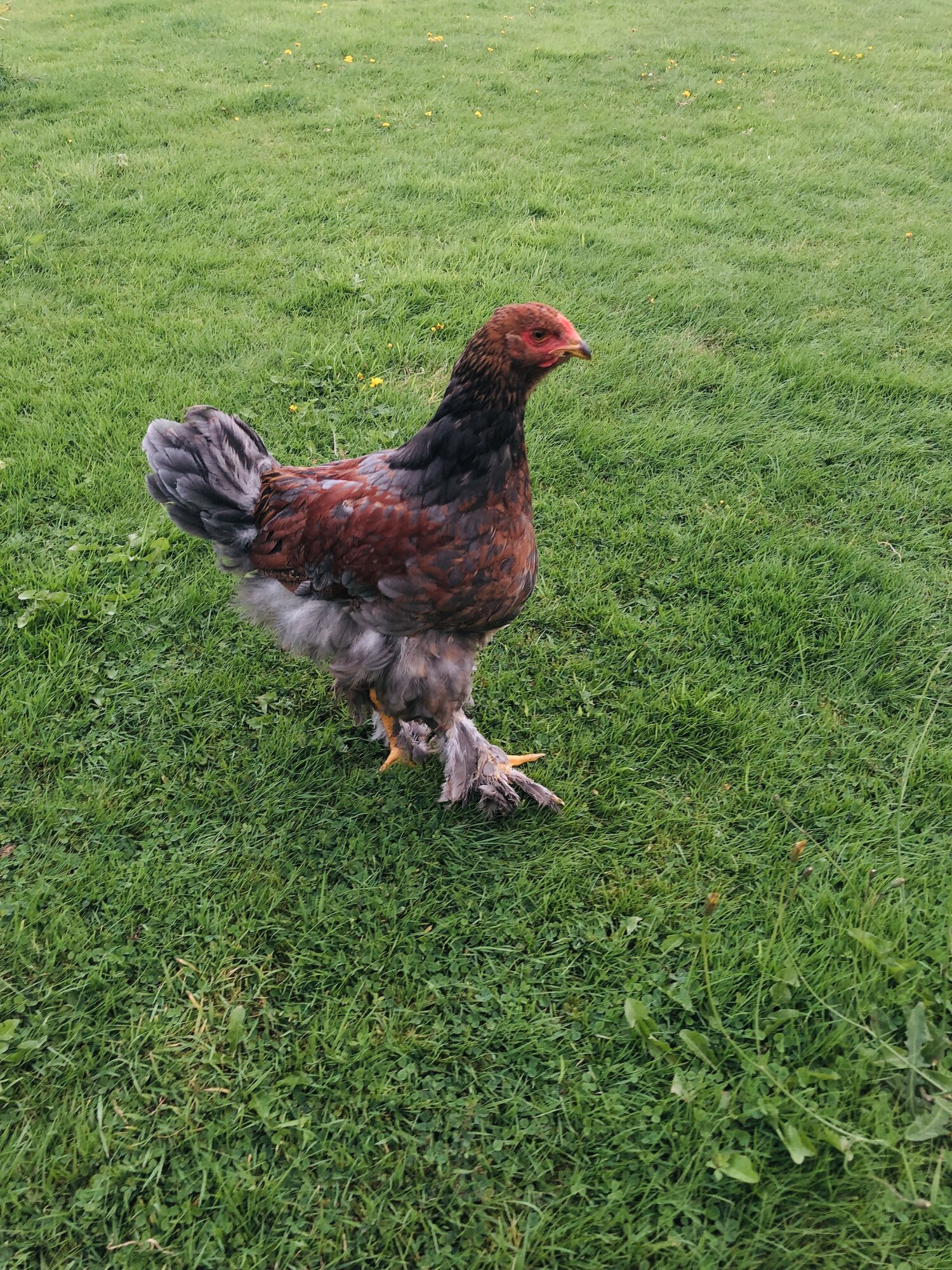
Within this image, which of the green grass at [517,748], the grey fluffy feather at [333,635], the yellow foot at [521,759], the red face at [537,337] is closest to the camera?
the green grass at [517,748]

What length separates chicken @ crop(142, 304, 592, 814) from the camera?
228 centimetres

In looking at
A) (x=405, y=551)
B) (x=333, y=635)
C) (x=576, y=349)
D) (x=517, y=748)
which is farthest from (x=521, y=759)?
(x=576, y=349)

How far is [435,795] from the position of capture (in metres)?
2.89

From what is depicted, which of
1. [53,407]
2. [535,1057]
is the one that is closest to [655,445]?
[535,1057]

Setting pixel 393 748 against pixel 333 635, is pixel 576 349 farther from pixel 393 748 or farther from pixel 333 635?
pixel 393 748

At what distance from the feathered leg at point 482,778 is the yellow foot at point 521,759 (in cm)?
5

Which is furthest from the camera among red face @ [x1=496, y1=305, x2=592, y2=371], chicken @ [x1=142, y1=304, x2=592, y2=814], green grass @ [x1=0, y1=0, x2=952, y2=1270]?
chicken @ [x1=142, y1=304, x2=592, y2=814]

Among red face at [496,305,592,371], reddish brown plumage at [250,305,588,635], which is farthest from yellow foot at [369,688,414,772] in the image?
red face at [496,305,592,371]

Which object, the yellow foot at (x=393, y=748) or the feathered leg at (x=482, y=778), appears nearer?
the feathered leg at (x=482, y=778)

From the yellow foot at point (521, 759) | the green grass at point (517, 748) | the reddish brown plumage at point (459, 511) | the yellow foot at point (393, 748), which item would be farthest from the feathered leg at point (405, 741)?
the reddish brown plumage at point (459, 511)

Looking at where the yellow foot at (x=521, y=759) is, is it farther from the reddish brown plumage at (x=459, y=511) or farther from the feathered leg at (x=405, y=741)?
the reddish brown plumage at (x=459, y=511)

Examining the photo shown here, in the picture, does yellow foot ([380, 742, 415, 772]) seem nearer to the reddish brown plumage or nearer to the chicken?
the chicken

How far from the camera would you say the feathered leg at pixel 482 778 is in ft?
9.05

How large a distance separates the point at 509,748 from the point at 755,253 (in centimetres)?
493
